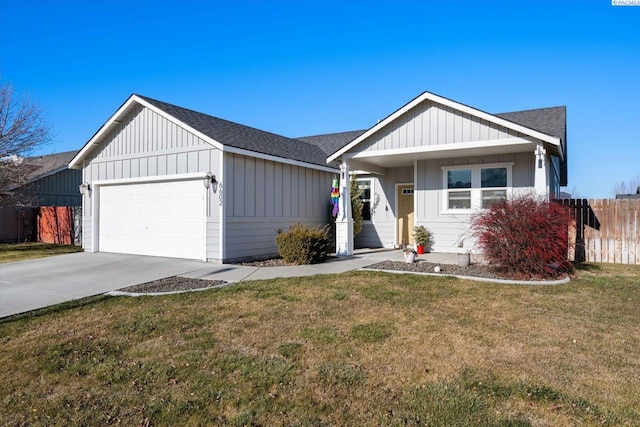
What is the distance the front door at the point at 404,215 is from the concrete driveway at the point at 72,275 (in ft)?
24.4

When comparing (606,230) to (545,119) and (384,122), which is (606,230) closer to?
(545,119)

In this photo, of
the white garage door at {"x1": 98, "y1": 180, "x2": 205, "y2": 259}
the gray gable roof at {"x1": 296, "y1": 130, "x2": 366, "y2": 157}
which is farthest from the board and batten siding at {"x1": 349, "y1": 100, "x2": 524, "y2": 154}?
the gray gable roof at {"x1": 296, "y1": 130, "x2": 366, "y2": 157}

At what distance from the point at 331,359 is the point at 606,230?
1029cm

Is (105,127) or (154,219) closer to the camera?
(154,219)

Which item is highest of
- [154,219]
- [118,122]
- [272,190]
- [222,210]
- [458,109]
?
[118,122]

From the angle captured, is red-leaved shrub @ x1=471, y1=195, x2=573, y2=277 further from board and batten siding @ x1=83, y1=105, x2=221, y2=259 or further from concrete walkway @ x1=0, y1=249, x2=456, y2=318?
board and batten siding @ x1=83, y1=105, x2=221, y2=259

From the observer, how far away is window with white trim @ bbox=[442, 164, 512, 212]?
464 inches

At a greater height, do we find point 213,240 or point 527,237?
point 527,237

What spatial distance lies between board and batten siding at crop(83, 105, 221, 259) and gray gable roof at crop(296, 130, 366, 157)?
715 centimetres

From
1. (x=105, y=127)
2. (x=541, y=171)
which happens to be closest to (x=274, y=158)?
(x=105, y=127)

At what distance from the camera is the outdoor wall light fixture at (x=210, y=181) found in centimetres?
1084

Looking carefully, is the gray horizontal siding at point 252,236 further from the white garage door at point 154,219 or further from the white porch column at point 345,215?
the white porch column at point 345,215

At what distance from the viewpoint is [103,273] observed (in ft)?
31.0

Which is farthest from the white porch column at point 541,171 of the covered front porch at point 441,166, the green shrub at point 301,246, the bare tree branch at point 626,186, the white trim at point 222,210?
the bare tree branch at point 626,186
